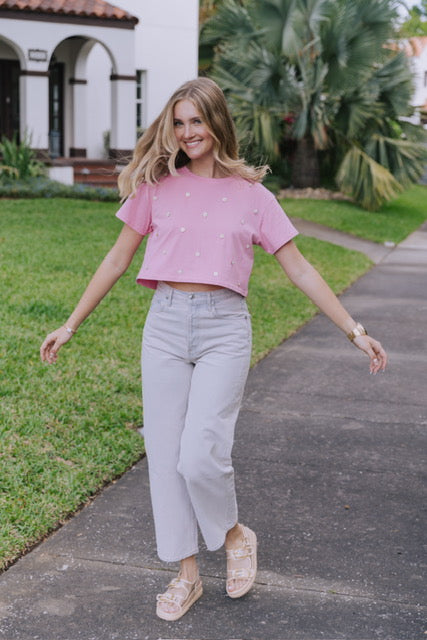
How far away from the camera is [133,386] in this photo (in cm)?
628

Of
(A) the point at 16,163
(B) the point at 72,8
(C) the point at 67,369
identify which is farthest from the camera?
(B) the point at 72,8

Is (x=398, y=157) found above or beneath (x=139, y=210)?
beneath

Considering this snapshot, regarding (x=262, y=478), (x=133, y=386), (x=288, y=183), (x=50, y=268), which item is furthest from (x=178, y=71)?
(x=262, y=478)

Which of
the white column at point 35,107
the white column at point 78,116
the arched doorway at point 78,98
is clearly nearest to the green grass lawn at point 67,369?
the white column at point 35,107

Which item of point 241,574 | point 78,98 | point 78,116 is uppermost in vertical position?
point 78,98

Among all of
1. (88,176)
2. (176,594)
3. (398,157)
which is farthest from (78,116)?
(176,594)

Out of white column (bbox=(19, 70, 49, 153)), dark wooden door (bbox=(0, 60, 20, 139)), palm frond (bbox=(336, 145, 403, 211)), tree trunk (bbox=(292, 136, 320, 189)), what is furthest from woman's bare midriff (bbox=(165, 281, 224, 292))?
dark wooden door (bbox=(0, 60, 20, 139))

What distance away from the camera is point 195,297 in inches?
130

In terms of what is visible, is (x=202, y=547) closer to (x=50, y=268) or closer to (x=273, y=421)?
(x=273, y=421)

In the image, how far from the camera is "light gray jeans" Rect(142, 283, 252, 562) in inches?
130

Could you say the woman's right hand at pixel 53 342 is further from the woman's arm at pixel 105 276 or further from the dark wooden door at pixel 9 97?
the dark wooden door at pixel 9 97

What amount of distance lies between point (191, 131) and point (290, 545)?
1.80 m

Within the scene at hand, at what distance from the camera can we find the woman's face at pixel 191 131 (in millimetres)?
3285

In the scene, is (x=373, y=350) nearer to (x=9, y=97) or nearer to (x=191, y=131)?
(x=191, y=131)
